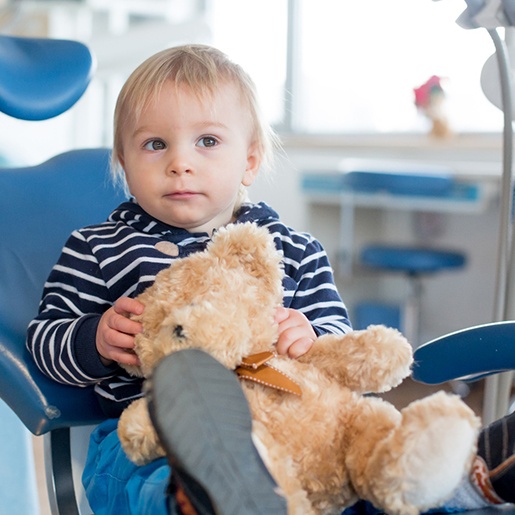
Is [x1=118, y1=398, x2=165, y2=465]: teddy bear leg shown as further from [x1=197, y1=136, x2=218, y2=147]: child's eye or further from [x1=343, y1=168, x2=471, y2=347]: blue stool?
Answer: [x1=343, y1=168, x2=471, y2=347]: blue stool

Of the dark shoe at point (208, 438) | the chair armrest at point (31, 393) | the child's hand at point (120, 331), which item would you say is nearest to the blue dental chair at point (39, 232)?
the chair armrest at point (31, 393)

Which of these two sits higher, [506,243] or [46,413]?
[506,243]

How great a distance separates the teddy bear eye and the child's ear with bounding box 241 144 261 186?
0.45 metres

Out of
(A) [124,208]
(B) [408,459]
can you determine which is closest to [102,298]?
(A) [124,208]

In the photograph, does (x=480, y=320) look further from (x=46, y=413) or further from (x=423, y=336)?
(x=46, y=413)

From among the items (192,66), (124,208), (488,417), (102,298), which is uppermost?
(192,66)

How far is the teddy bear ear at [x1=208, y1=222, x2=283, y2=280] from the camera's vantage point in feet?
3.14

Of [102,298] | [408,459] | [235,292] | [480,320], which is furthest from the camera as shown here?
[480,320]

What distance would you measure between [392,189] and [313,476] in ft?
8.77

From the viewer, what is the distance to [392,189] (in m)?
3.48

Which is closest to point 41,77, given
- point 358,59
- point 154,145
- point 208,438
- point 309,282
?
point 154,145

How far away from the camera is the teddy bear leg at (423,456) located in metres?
0.79

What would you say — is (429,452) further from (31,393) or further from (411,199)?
(411,199)

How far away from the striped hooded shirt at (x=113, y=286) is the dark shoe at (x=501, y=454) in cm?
26
